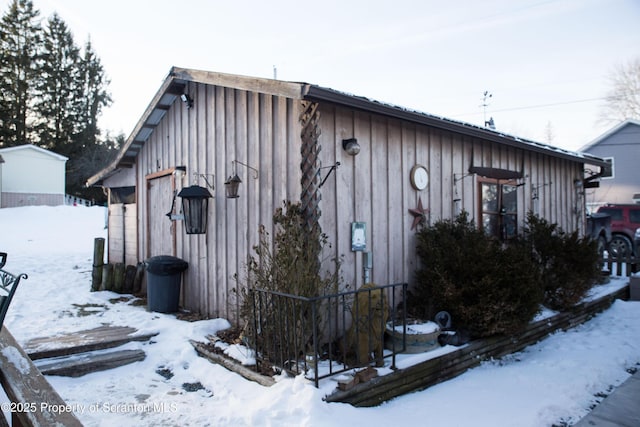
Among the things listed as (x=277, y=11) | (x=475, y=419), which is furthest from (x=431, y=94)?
(x=475, y=419)

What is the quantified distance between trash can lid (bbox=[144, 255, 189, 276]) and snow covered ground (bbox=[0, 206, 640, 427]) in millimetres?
610

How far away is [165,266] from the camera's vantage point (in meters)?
6.13

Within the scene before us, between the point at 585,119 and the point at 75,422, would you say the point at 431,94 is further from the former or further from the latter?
the point at 75,422

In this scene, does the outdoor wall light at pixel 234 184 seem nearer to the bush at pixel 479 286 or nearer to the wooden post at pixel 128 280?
the bush at pixel 479 286

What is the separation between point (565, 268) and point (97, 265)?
7.87 meters

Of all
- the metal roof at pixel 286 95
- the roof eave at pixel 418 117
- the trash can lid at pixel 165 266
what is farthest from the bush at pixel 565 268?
the trash can lid at pixel 165 266

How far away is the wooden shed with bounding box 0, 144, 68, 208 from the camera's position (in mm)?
23984

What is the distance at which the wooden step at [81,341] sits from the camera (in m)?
4.33

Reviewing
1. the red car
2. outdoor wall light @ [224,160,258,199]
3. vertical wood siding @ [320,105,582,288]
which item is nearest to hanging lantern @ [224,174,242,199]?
outdoor wall light @ [224,160,258,199]

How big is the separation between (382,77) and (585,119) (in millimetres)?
18331

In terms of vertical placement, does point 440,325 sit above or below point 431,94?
below

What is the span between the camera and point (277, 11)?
9805 mm

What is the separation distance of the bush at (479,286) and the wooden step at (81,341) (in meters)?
3.37

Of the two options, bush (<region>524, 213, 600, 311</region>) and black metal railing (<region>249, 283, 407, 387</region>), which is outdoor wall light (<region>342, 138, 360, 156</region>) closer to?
black metal railing (<region>249, 283, 407, 387</region>)
